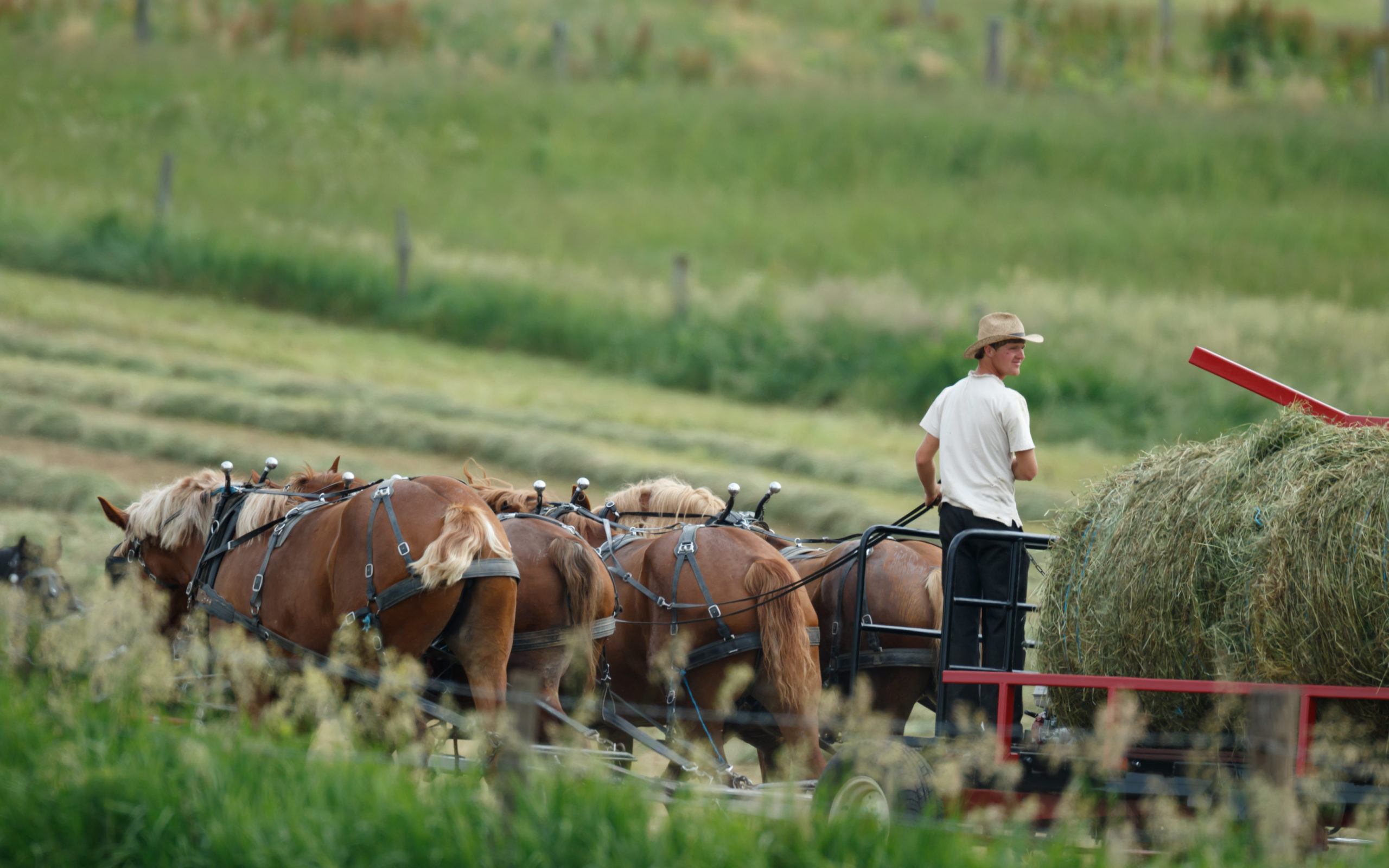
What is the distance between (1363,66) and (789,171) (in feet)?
43.5

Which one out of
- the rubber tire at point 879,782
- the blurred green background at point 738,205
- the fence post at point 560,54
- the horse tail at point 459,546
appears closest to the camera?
the rubber tire at point 879,782

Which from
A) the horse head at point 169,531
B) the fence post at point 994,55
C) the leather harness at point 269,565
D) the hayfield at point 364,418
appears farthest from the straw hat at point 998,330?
the fence post at point 994,55

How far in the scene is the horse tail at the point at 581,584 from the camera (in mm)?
6582

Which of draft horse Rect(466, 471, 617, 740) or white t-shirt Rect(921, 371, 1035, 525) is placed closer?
white t-shirt Rect(921, 371, 1035, 525)

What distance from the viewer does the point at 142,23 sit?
27.8 m

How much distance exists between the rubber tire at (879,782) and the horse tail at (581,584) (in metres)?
1.63

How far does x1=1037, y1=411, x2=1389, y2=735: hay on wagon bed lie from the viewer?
4.73 meters

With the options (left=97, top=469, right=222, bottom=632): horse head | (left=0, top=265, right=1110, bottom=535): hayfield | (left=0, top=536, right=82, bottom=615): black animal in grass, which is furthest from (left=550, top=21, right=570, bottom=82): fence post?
(left=97, top=469, right=222, bottom=632): horse head

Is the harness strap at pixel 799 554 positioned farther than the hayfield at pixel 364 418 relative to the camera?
No

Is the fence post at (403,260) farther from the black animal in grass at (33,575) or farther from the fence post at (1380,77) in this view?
the fence post at (1380,77)

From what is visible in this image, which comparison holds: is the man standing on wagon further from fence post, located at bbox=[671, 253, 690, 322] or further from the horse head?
fence post, located at bbox=[671, 253, 690, 322]

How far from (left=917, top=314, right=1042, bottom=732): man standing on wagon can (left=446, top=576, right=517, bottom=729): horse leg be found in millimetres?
1960

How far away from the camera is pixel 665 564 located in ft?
23.1

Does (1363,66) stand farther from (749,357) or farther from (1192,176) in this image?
(749,357)
